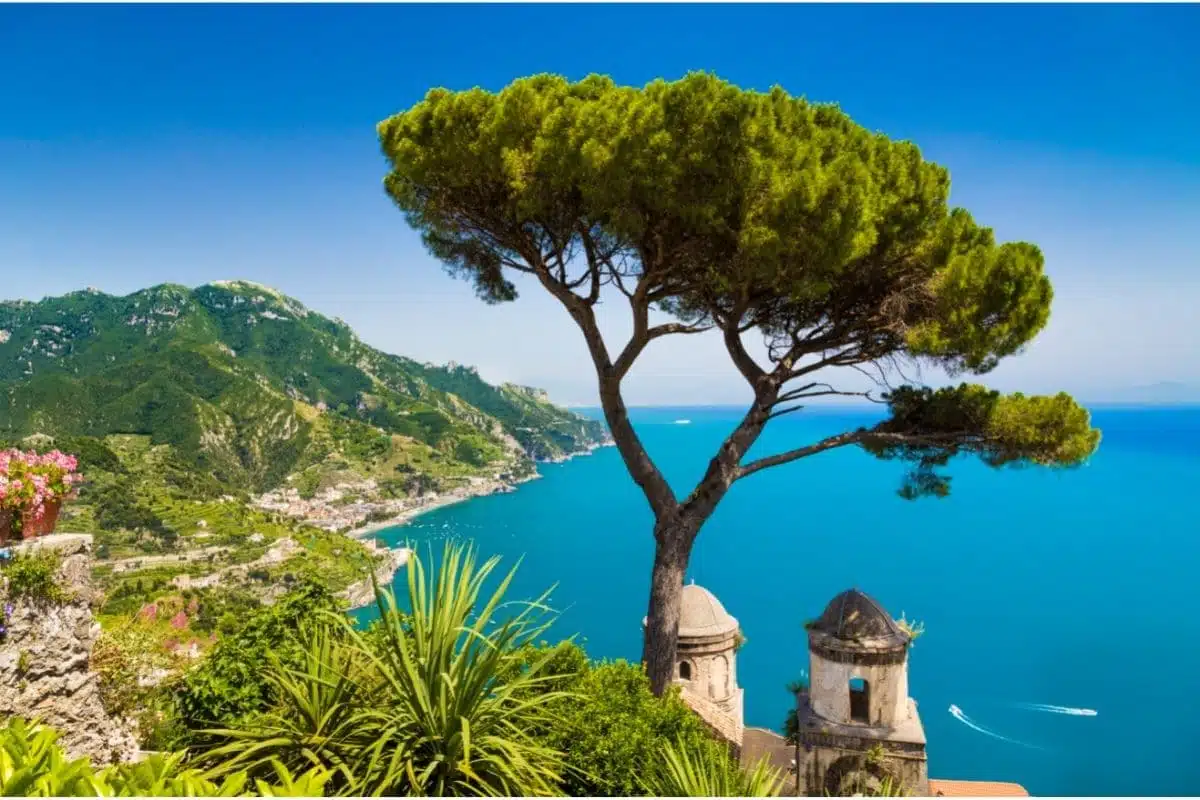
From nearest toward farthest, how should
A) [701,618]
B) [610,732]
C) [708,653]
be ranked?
[610,732]
[708,653]
[701,618]

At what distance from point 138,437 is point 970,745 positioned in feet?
338

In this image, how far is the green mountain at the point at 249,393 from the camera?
10025cm

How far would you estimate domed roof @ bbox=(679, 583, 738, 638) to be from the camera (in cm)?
1204

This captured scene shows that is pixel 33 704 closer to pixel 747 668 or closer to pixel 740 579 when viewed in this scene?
pixel 747 668

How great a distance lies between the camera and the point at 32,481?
174 inches

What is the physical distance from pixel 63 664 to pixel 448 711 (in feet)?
8.46

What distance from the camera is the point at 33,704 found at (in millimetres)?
4211

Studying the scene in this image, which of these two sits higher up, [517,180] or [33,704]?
[517,180]

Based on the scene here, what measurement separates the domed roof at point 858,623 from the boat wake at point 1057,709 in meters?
43.2

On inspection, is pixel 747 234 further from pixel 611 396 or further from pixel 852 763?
pixel 852 763

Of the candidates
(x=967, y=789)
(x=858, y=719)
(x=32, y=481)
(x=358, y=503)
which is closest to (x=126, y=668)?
(x=32, y=481)

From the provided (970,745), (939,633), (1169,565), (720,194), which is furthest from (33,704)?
(1169,565)

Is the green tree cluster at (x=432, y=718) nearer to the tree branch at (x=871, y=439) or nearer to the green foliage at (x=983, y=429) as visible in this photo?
the tree branch at (x=871, y=439)

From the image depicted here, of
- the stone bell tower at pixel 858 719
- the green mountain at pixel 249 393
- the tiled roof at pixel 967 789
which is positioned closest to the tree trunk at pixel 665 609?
the stone bell tower at pixel 858 719
